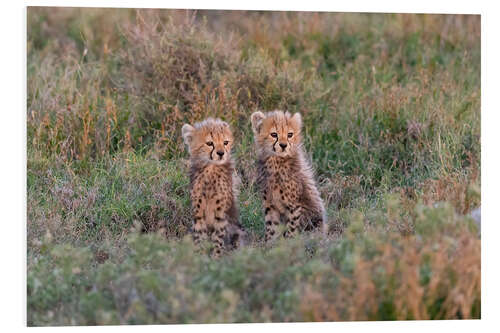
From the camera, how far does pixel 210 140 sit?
515cm

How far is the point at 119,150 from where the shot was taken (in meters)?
6.39

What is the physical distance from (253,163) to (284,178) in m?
0.94

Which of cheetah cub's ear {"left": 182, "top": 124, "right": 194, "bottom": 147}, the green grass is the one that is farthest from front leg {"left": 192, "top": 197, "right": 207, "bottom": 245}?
cheetah cub's ear {"left": 182, "top": 124, "right": 194, "bottom": 147}

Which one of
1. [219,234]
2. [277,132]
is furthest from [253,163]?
[219,234]

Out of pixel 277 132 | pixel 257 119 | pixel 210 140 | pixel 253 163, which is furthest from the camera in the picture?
pixel 253 163

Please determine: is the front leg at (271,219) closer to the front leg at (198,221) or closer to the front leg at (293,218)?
the front leg at (293,218)

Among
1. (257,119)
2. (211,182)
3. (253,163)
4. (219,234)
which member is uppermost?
(257,119)

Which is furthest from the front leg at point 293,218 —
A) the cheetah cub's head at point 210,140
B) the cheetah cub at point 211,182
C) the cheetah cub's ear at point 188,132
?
the cheetah cub's ear at point 188,132

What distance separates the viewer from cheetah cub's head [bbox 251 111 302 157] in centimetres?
538

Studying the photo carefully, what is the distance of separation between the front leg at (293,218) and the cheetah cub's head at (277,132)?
15.0 inches

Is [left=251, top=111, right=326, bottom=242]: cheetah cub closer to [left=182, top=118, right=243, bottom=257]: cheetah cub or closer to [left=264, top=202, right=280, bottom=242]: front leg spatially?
[left=264, top=202, right=280, bottom=242]: front leg

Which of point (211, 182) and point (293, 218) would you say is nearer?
point (211, 182)

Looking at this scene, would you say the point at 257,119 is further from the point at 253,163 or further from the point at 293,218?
the point at 253,163

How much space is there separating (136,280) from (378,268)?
141cm
